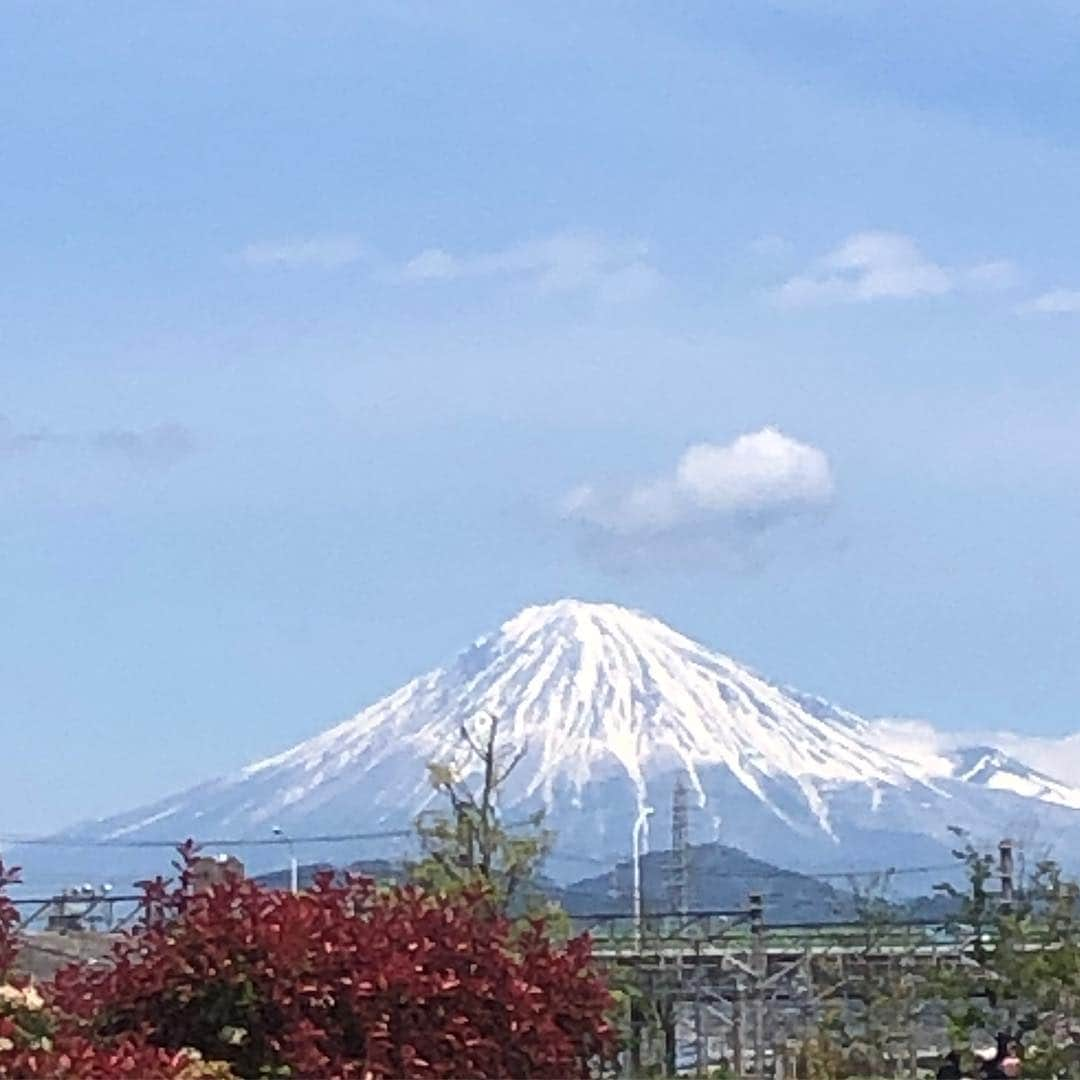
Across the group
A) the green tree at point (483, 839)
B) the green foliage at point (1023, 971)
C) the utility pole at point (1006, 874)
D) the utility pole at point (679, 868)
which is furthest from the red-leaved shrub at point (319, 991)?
the utility pole at point (679, 868)

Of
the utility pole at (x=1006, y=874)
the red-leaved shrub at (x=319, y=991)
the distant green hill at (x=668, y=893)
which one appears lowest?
the red-leaved shrub at (x=319, y=991)

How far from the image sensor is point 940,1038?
24781 millimetres

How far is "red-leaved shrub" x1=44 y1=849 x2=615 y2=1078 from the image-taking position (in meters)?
11.9

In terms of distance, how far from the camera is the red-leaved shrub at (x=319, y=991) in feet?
38.9

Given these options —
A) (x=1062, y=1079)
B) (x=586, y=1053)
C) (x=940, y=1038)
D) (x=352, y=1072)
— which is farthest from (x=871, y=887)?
(x=352, y=1072)

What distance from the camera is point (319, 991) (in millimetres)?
11828

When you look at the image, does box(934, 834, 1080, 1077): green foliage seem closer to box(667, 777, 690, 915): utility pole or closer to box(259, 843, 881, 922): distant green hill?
box(259, 843, 881, 922): distant green hill

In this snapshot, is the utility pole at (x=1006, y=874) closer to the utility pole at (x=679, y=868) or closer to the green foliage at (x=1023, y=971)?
the green foliage at (x=1023, y=971)

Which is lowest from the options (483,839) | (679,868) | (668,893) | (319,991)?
(319,991)

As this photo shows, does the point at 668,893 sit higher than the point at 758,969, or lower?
higher

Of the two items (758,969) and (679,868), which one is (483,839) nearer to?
(758,969)

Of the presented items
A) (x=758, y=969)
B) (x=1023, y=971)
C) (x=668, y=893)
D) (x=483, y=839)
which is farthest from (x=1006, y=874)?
(x=668, y=893)

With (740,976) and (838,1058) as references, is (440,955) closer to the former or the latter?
(838,1058)

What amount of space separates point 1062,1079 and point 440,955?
25.0 feet
